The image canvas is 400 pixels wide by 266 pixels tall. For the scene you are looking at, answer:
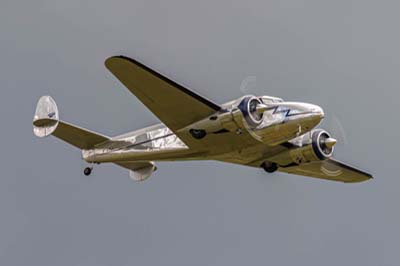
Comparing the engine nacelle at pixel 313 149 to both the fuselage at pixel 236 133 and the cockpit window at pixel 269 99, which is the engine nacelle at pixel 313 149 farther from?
the cockpit window at pixel 269 99

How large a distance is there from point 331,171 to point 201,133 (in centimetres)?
858

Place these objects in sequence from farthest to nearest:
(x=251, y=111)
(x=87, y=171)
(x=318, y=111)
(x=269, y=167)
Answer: (x=87, y=171), (x=269, y=167), (x=318, y=111), (x=251, y=111)

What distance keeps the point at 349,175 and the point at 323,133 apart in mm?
4246

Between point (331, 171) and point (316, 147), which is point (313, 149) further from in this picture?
point (331, 171)

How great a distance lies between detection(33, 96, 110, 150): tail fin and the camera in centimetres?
3522

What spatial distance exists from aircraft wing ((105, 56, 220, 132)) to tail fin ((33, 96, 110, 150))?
15.6 ft

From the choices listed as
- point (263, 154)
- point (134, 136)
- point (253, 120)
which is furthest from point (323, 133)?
point (134, 136)

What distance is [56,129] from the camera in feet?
117

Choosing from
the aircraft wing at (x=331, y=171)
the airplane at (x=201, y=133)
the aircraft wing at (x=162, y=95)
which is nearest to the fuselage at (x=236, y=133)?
the airplane at (x=201, y=133)

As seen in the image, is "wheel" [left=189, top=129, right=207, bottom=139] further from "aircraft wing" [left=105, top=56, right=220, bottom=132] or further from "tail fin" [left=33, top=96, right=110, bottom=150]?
"tail fin" [left=33, top=96, right=110, bottom=150]

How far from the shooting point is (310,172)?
3884cm

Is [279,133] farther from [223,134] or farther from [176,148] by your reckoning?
[176,148]

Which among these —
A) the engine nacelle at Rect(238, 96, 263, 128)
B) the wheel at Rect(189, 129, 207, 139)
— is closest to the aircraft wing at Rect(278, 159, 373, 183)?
the wheel at Rect(189, 129, 207, 139)

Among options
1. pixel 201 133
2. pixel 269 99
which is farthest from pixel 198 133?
pixel 269 99
